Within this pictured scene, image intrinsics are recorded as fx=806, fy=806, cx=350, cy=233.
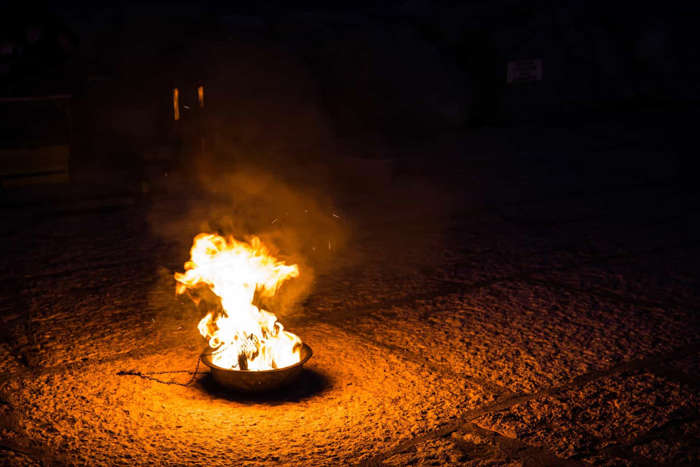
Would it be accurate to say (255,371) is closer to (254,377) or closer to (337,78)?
(254,377)

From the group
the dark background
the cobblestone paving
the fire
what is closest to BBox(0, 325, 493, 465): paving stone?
the cobblestone paving

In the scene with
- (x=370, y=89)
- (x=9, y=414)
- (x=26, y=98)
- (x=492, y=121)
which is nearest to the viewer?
(x=9, y=414)

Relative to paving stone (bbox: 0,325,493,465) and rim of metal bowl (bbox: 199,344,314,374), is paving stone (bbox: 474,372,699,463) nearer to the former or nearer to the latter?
paving stone (bbox: 0,325,493,465)

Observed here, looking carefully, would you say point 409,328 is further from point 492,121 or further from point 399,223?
point 492,121

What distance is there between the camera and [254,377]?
2.91 meters

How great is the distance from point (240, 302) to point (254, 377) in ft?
1.54

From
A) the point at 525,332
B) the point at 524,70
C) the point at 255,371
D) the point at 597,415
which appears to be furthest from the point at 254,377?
the point at 524,70

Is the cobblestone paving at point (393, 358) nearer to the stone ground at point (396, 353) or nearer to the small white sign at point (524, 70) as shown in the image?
the stone ground at point (396, 353)

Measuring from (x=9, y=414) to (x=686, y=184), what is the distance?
665cm

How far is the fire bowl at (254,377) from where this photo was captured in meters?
2.92

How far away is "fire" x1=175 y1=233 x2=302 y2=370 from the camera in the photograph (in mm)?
3148

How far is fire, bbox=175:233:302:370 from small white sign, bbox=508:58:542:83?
7730 millimetres

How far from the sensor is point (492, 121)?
1083 cm

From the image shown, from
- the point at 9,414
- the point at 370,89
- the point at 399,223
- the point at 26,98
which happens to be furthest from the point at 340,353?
the point at 370,89
